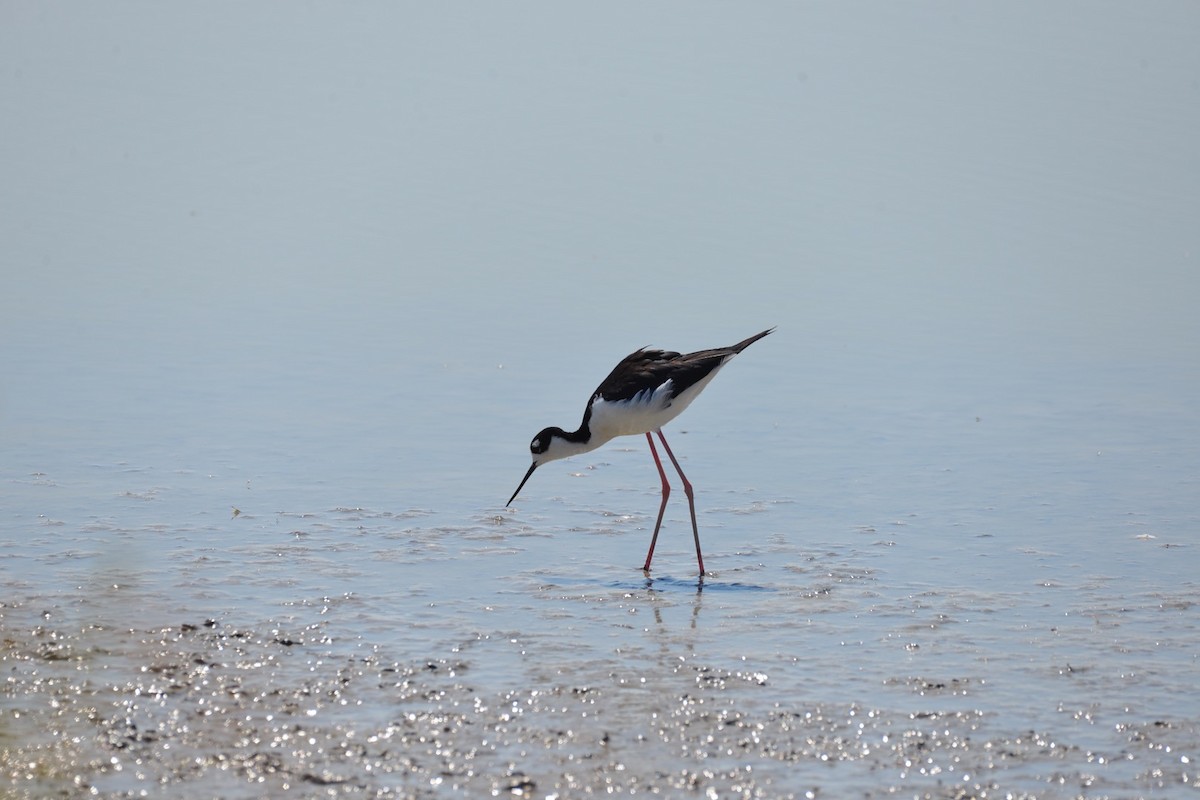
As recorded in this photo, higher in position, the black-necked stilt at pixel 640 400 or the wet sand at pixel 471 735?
Answer: the black-necked stilt at pixel 640 400

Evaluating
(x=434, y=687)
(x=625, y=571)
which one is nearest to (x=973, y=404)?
(x=625, y=571)

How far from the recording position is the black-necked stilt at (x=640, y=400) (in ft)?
28.6

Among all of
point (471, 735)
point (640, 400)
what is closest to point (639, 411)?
point (640, 400)

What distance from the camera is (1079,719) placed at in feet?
19.5

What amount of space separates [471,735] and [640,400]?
341cm

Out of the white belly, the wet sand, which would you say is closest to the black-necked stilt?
the white belly

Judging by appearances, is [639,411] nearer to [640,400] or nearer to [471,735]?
[640,400]

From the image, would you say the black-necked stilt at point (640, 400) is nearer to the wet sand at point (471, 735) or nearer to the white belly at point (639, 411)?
the white belly at point (639, 411)

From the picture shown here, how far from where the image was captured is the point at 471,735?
558 centimetres

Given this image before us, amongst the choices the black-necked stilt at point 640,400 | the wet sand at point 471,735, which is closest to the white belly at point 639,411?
the black-necked stilt at point 640,400

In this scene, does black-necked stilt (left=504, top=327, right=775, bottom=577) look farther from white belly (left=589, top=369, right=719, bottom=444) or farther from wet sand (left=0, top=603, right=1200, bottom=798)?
wet sand (left=0, top=603, right=1200, bottom=798)

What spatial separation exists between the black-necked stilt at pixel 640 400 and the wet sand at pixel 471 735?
239 centimetres

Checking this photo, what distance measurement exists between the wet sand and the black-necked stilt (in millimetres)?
2386

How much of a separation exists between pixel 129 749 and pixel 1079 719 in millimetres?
3381
